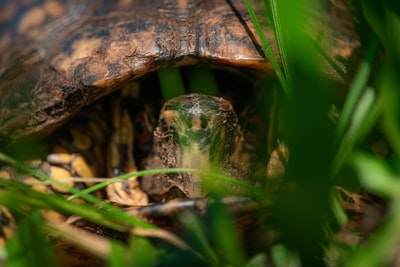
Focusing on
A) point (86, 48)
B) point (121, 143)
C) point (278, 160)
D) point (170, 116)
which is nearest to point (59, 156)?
point (121, 143)

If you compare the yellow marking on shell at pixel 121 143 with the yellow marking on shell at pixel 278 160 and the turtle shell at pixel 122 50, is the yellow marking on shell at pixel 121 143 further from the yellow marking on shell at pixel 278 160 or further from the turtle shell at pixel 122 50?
the yellow marking on shell at pixel 278 160

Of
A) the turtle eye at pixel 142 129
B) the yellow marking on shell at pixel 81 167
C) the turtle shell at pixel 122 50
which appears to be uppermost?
the turtle shell at pixel 122 50

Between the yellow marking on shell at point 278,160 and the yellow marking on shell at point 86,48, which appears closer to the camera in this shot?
the yellow marking on shell at point 278,160

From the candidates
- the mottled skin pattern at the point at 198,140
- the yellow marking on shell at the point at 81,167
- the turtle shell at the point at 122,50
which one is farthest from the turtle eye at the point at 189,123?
the yellow marking on shell at the point at 81,167

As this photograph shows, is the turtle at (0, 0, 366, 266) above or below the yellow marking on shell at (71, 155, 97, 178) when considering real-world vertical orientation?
above

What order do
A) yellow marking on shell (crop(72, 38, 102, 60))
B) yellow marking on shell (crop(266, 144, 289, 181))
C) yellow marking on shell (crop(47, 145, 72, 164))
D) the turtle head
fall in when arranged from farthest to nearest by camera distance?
yellow marking on shell (crop(47, 145, 72, 164))
yellow marking on shell (crop(72, 38, 102, 60))
yellow marking on shell (crop(266, 144, 289, 181))
the turtle head

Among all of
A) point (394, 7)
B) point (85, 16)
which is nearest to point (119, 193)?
point (85, 16)

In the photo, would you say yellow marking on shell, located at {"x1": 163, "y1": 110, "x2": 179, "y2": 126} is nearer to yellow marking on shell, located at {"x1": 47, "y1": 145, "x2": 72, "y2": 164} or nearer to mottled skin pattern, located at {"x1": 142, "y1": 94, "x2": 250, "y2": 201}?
mottled skin pattern, located at {"x1": 142, "y1": 94, "x2": 250, "y2": 201}

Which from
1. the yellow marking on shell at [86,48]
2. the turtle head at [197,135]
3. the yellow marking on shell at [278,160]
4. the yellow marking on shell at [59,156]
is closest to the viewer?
the turtle head at [197,135]

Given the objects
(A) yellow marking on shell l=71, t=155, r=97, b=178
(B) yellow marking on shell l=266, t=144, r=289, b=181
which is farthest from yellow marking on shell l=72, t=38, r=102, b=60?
(B) yellow marking on shell l=266, t=144, r=289, b=181
